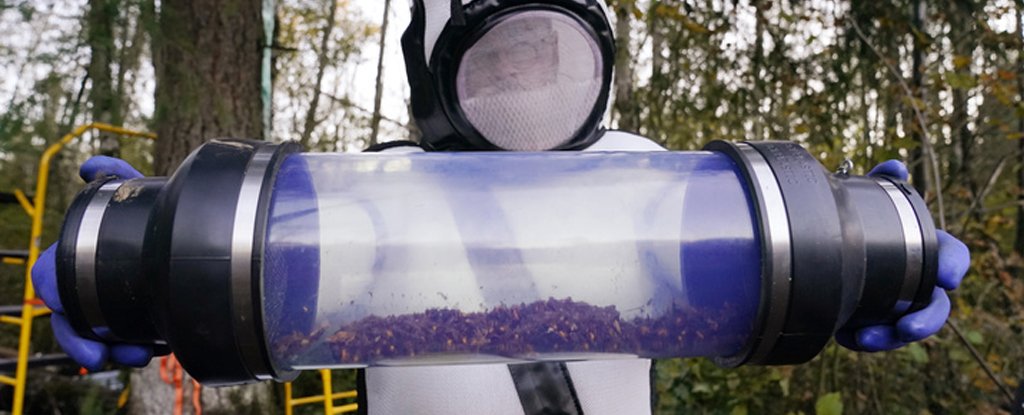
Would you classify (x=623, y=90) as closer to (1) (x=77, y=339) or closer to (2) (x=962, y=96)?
(2) (x=962, y=96)

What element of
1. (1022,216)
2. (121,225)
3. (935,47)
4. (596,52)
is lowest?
(1022,216)

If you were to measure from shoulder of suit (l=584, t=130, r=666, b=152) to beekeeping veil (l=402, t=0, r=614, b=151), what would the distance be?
33 mm

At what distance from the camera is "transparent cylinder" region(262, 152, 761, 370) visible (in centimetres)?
89

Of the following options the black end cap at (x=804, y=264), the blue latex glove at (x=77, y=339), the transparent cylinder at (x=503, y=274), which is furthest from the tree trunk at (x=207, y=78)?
the black end cap at (x=804, y=264)

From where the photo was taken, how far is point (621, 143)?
148 centimetres

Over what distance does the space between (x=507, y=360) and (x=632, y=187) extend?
0.27 m

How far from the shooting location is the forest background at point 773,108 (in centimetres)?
282

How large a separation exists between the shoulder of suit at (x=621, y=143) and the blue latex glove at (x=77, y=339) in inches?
32.6

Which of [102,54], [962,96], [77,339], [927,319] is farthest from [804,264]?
[962,96]

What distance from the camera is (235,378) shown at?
0.86 metres

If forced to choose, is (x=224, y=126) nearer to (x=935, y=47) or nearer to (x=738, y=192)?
(x=738, y=192)

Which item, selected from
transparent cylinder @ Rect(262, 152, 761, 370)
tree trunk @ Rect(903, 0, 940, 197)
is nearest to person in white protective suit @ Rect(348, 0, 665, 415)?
transparent cylinder @ Rect(262, 152, 761, 370)

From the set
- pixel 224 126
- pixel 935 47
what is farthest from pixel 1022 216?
pixel 224 126

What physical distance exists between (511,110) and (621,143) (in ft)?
0.77
